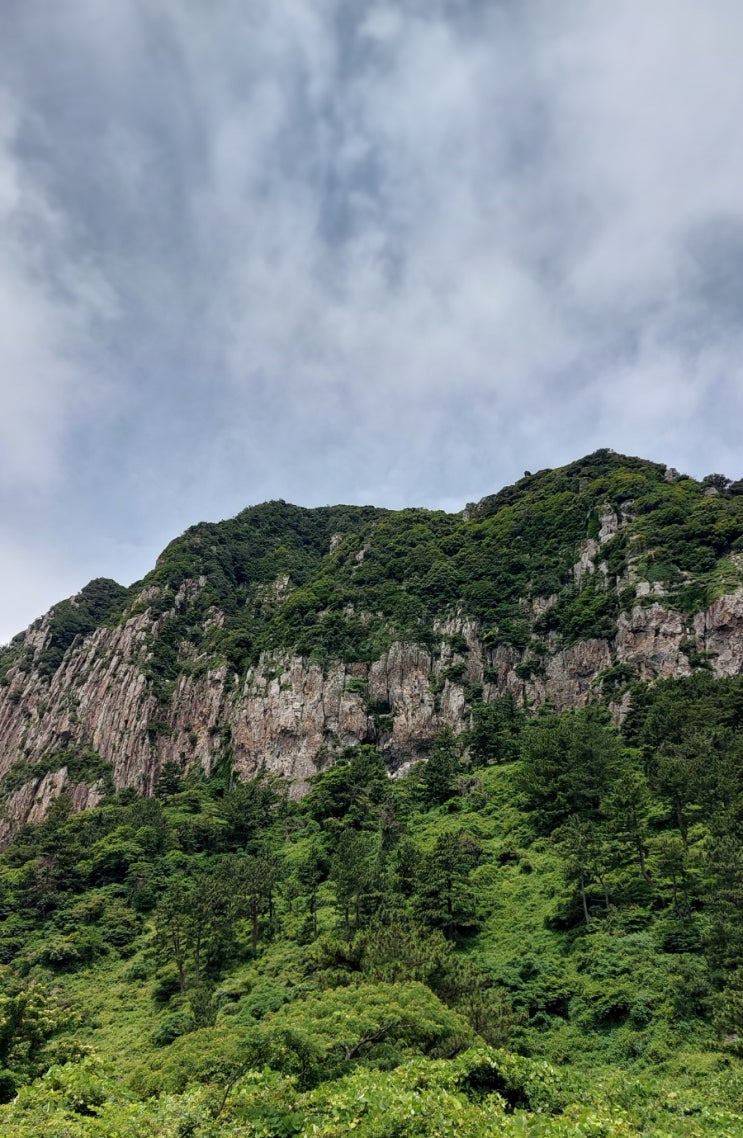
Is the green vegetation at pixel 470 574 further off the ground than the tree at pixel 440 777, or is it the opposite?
the green vegetation at pixel 470 574

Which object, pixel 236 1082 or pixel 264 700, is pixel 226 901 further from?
pixel 264 700

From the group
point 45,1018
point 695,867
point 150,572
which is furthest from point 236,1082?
point 150,572

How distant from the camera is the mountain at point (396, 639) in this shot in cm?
8350

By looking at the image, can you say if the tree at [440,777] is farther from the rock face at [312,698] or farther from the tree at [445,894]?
the tree at [445,894]

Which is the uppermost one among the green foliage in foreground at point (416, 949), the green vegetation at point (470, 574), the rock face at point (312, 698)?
the green vegetation at point (470, 574)

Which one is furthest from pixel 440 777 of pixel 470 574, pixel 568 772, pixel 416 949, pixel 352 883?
pixel 470 574

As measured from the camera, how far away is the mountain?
83.5 m

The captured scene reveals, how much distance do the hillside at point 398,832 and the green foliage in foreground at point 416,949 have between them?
0.65 feet

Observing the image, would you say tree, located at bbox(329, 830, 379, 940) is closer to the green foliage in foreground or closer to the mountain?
the green foliage in foreground

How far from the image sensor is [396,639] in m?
102

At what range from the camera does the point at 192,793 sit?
89.3 metres

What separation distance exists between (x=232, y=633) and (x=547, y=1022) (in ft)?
335

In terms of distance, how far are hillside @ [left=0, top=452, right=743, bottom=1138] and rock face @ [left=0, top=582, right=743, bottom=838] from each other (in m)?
0.50

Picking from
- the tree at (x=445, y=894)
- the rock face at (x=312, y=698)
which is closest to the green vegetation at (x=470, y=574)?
the rock face at (x=312, y=698)
